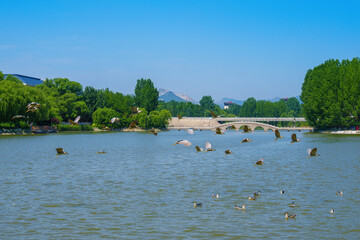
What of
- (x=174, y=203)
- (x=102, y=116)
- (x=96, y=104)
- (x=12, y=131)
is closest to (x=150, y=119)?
(x=102, y=116)

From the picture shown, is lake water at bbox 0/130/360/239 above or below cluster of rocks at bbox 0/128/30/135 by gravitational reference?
below

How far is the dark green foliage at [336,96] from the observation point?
93.0 m

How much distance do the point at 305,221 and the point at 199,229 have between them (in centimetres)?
381

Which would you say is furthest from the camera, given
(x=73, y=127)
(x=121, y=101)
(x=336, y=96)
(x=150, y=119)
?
(x=121, y=101)

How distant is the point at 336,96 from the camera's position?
317 ft

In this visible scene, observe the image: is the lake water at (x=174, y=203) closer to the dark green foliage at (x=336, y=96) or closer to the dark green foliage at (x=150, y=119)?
the dark green foliage at (x=336, y=96)

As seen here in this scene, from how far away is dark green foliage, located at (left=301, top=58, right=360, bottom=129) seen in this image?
93000 mm

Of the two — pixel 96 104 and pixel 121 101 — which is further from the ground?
pixel 121 101

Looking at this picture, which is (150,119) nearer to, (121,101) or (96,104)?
(121,101)

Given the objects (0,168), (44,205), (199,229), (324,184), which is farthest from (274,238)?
(0,168)

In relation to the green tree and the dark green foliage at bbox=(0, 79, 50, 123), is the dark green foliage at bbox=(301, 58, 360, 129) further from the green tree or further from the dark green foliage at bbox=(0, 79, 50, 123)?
the dark green foliage at bbox=(0, 79, 50, 123)

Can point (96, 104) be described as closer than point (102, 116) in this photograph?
No

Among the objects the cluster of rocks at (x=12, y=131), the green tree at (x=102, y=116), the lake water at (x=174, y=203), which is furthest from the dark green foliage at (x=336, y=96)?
the lake water at (x=174, y=203)

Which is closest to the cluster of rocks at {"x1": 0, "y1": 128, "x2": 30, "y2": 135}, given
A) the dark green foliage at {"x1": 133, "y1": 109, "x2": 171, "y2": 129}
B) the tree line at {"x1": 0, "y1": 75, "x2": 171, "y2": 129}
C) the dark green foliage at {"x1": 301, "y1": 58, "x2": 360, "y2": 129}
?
the tree line at {"x1": 0, "y1": 75, "x2": 171, "y2": 129}
